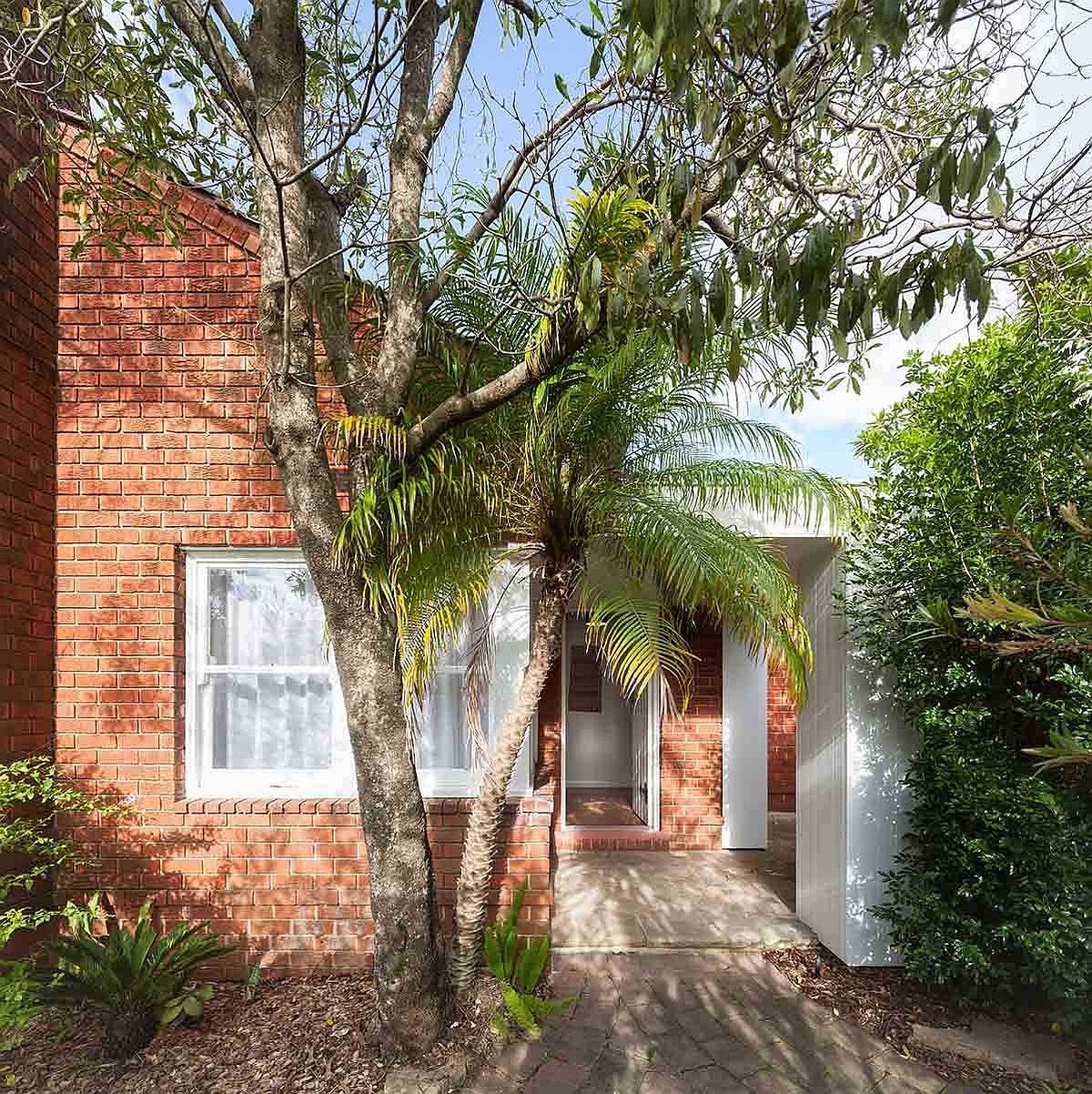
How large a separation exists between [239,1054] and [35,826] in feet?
6.20

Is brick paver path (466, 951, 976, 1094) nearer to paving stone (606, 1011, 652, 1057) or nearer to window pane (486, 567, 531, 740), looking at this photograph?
paving stone (606, 1011, 652, 1057)

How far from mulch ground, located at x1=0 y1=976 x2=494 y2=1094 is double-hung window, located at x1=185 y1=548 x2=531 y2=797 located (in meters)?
1.21

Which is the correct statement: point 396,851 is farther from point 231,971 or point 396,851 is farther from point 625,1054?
point 231,971

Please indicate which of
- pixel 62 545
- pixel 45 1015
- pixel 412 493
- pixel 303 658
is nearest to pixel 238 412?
pixel 62 545

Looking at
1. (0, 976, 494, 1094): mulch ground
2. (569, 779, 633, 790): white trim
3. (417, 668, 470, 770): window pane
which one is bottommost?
(569, 779, 633, 790): white trim

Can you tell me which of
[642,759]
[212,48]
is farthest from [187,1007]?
[642,759]

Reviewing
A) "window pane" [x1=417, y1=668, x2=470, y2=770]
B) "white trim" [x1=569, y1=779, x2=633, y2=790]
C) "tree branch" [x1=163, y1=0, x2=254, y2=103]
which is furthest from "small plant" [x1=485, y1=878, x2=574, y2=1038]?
"white trim" [x1=569, y1=779, x2=633, y2=790]

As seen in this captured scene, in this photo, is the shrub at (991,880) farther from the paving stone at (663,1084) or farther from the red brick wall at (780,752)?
the red brick wall at (780,752)

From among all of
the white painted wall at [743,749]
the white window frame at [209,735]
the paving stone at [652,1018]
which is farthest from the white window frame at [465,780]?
the white painted wall at [743,749]

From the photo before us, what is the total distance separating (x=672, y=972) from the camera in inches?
152

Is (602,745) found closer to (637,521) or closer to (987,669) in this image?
(987,669)

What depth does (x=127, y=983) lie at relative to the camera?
10.1ft

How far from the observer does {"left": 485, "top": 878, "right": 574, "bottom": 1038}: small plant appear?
3174 mm

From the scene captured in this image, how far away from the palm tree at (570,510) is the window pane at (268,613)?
54.5 inches
